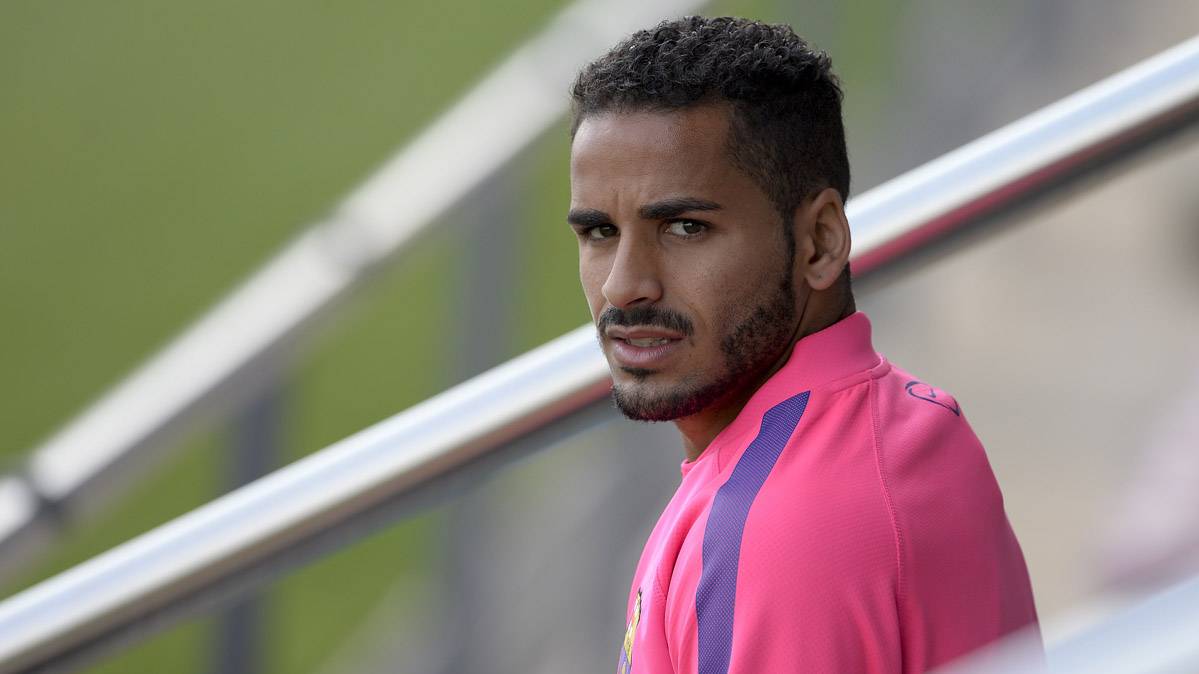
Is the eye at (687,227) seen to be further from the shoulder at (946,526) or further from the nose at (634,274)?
the shoulder at (946,526)

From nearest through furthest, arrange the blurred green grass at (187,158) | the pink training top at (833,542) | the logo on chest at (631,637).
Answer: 1. the pink training top at (833,542)
2. the logo on chest at (631,637)
3. the blurred green grass at (187,158)

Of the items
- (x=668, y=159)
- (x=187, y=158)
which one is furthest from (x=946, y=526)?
(x=187, y=158)

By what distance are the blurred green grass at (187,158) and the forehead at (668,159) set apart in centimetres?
226

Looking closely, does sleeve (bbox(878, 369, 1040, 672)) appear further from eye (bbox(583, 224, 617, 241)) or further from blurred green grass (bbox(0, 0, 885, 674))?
blurred green grass (bbox(0, 0, 885, 674))

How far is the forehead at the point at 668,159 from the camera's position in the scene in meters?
0.70

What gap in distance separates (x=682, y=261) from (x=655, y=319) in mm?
34

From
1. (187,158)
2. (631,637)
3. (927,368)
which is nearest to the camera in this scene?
(631,637)

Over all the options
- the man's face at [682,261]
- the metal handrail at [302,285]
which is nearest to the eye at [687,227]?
the man's face at [682,261]

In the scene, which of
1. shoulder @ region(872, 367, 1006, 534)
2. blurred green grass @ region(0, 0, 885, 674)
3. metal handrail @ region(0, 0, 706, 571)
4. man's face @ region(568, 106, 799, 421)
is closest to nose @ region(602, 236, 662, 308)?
man's face @ region(568, 106, 799, 421)

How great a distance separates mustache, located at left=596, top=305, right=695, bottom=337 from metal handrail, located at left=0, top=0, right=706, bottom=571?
1.63 ft

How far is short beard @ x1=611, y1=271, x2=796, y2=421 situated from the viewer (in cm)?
71

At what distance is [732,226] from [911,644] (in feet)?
0.73

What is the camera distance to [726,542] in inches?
23.8

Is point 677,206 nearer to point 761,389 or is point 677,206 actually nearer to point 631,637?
point 761,389
